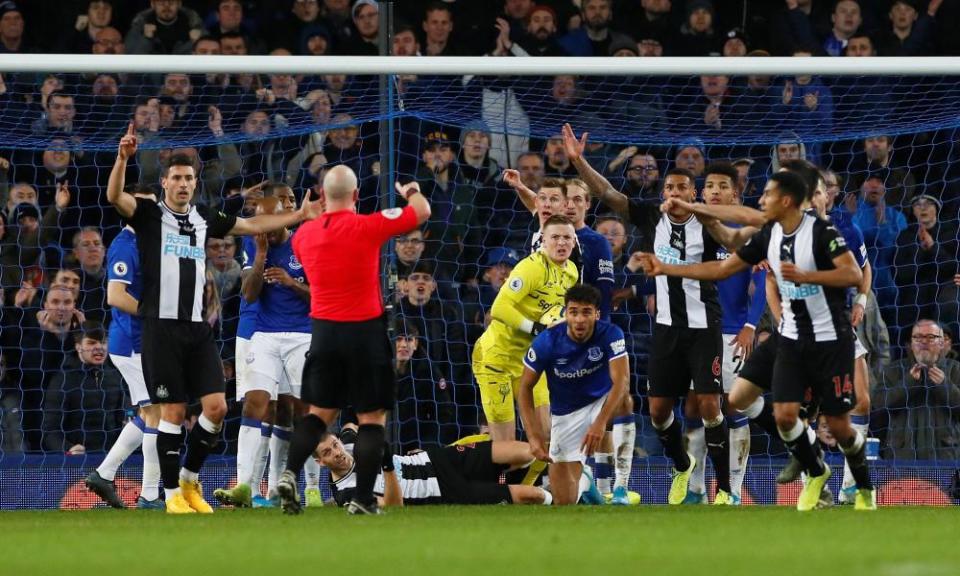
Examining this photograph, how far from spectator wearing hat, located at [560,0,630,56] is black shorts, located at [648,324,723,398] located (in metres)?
5.15

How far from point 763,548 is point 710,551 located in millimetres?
262

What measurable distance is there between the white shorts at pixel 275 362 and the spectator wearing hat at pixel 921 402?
15.5 ft

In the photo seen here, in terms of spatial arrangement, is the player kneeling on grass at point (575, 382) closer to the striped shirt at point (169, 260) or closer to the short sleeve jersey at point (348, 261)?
the short sleeve jersey at point (348, 261)

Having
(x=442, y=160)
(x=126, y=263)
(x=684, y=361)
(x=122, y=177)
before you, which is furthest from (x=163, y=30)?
(x=684, y=361)

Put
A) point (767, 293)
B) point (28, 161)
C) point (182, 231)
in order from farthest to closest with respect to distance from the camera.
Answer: point (28, 161)
point (767, 293)
point (182, 231)

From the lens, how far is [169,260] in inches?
398

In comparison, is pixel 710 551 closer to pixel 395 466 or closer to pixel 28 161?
pixel 395 466

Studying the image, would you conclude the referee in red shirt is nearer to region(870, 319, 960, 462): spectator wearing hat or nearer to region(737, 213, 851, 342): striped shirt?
region(737, 213, 851, 342): striped shirt

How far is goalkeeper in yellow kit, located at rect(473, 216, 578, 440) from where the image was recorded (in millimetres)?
11305

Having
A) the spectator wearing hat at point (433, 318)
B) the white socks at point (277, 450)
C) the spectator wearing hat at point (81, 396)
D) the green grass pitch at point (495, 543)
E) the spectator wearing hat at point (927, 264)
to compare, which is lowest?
the green grass pitch at point (495, 543)

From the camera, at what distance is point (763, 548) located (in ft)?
22.7

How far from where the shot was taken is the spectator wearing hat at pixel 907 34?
15383mm

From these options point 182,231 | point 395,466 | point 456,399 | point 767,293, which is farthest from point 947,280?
point 182,231

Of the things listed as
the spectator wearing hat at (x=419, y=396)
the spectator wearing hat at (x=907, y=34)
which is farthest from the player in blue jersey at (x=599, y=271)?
the spectator wearing hat at (x=907, y=34)
